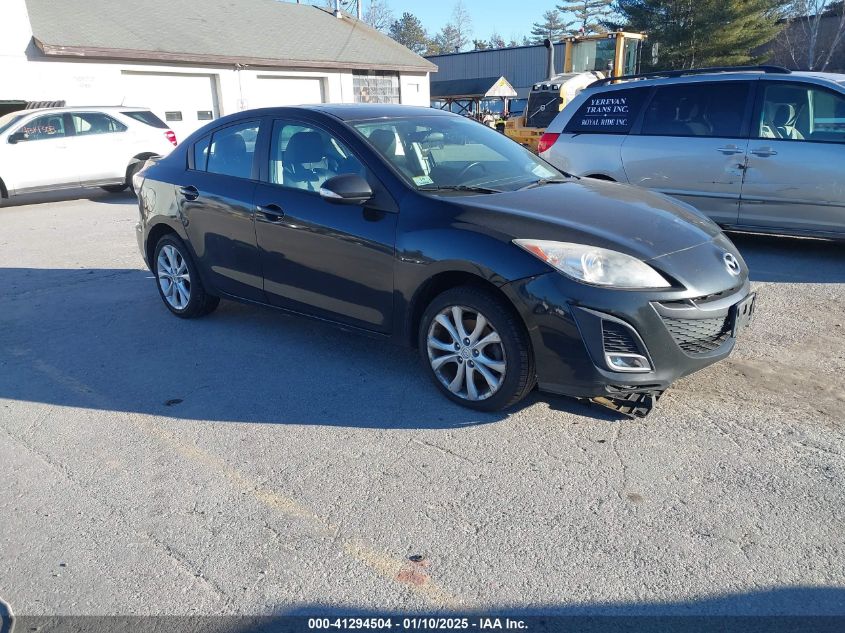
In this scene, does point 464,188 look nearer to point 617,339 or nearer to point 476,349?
point 476,349

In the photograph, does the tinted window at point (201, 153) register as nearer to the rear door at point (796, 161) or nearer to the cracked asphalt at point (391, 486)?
the cracked asphalt at point (391, 486)

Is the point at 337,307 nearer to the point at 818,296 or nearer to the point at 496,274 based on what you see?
the point at 496,274

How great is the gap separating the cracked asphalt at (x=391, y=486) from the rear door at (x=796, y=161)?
81.7 inches

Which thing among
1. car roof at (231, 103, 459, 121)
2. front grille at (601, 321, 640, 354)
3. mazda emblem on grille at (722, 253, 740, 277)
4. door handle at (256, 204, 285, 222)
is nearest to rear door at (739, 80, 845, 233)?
mazda emblem on grille at (722, 253, 740, 277)

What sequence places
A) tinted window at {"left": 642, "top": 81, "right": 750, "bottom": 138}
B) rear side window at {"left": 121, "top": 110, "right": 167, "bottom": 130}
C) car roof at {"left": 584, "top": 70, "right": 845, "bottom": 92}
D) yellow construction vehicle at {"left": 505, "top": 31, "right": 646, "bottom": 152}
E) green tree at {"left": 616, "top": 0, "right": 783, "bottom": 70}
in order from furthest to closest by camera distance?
green tree at {"left": 616, "top": 0, "right": 783, "bottom": 70} → yellow construction vehicle at {"left": 505, "top": 31, "right": 646, "bottom": 152} → rear side window at {"left": 121, "top": 110, "right": 167, "bottom": 130} → tinted window at {"left": 642, "top": 81, "right": 750, "bottom": 138} → car roof at {"left": 584, "top": 70, "right": 845, "bottom": 92}

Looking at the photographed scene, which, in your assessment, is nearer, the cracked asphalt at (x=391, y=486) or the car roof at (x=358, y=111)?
the cracked asphalt at (x=391, y=486)

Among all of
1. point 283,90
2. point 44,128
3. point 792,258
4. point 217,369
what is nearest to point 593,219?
point 217,369

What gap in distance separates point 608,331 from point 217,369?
8.97 ft

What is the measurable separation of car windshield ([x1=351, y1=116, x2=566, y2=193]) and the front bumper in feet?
3.69

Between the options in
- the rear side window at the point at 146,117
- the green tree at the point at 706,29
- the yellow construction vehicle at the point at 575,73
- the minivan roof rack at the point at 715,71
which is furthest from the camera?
the green tree at the point at 706,29

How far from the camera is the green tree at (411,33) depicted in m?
95.2

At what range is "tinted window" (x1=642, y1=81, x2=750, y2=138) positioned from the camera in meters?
7.55

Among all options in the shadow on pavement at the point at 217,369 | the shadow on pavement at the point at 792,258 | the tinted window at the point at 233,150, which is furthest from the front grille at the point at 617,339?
the shadow on pavement at the point at 792,258

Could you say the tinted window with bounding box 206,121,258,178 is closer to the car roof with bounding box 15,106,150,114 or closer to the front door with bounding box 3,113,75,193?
the front door with bounding box 3,113,75,193
